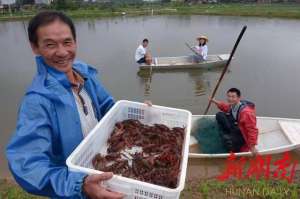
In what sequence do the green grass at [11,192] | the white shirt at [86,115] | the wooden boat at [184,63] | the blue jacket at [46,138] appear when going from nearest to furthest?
the blue jacket at [46,138]
the white shirt at [86,115]
the green grass at [11,192]
the wooden boat at [184,63]

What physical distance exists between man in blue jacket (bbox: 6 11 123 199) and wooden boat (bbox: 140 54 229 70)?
10.5 metres

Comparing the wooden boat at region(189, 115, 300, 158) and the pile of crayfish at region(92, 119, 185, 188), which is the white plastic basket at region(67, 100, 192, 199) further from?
the wooden boat at region(189, 115, 300, 158)

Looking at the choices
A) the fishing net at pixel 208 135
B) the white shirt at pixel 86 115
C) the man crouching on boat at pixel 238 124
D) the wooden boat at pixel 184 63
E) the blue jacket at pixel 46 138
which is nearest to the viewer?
the blue jacket at pixel 46 138

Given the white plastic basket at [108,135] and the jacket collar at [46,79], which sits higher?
the jacket collar at [46,79]

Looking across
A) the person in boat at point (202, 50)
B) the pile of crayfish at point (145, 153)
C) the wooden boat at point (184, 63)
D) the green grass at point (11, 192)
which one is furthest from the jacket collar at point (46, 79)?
the person in boat at point (202, 50)

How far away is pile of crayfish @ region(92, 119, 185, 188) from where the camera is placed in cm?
195

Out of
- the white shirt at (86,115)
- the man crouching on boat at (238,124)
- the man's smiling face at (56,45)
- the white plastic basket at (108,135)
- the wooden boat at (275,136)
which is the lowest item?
the wooden boat at (275,136)

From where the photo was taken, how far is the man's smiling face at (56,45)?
5.66 feet

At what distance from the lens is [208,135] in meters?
6.36

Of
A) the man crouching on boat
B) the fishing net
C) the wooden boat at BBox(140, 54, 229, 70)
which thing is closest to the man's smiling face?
the man crouching on boat

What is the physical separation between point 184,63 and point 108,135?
35.8 feet

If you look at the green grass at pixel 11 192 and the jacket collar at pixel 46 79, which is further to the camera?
the green grass at pixel 11 192

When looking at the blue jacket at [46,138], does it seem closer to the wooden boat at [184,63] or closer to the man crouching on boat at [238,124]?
the man crouching on boat at [238,124]

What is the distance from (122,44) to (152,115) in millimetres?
16781
